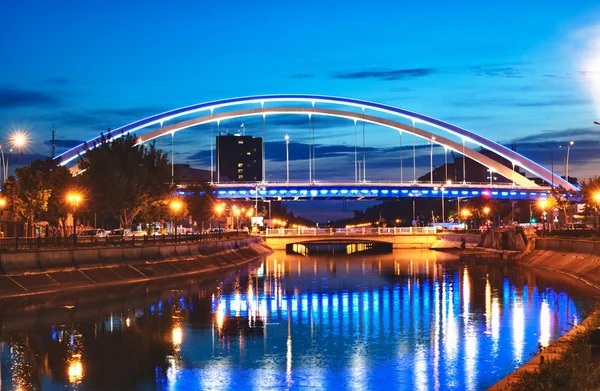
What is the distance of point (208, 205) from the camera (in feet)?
371

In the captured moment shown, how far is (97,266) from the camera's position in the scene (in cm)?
4338

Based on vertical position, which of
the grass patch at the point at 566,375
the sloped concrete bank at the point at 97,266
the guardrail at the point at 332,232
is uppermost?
the guardrail at the point at 332,232

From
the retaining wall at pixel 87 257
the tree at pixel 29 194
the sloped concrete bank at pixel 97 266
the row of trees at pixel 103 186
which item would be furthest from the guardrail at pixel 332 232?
the retaining wall at pixel 87 257

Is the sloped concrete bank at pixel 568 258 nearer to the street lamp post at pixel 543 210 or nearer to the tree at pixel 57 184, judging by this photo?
the street lamp post at pixel 543 210

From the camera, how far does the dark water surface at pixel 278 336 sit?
61.2 feet

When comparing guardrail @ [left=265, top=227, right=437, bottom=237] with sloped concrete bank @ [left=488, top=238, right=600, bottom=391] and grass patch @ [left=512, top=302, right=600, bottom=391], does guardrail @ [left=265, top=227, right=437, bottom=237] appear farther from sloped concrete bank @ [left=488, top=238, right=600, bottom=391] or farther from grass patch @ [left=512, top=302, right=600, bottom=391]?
grass patch @ [left=512, top=302, right=600, bottom=391]

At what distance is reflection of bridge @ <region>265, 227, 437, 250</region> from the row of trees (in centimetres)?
5166

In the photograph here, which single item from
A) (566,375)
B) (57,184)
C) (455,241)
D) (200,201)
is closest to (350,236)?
(455,241)

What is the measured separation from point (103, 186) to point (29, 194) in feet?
22.9

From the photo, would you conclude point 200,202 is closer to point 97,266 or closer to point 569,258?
point 569,258

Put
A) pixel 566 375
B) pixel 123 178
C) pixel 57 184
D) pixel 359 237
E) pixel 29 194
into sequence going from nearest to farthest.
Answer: pixel 566 375 < pixel 123 178 < pixel 29 194 < pixel 57 184 < pixel 359 237

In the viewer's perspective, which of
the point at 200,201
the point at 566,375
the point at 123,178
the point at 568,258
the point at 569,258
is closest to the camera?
the point at 566,375

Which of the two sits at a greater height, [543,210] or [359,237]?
[543,210]

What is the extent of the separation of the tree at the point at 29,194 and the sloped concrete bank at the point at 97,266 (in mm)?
14708
